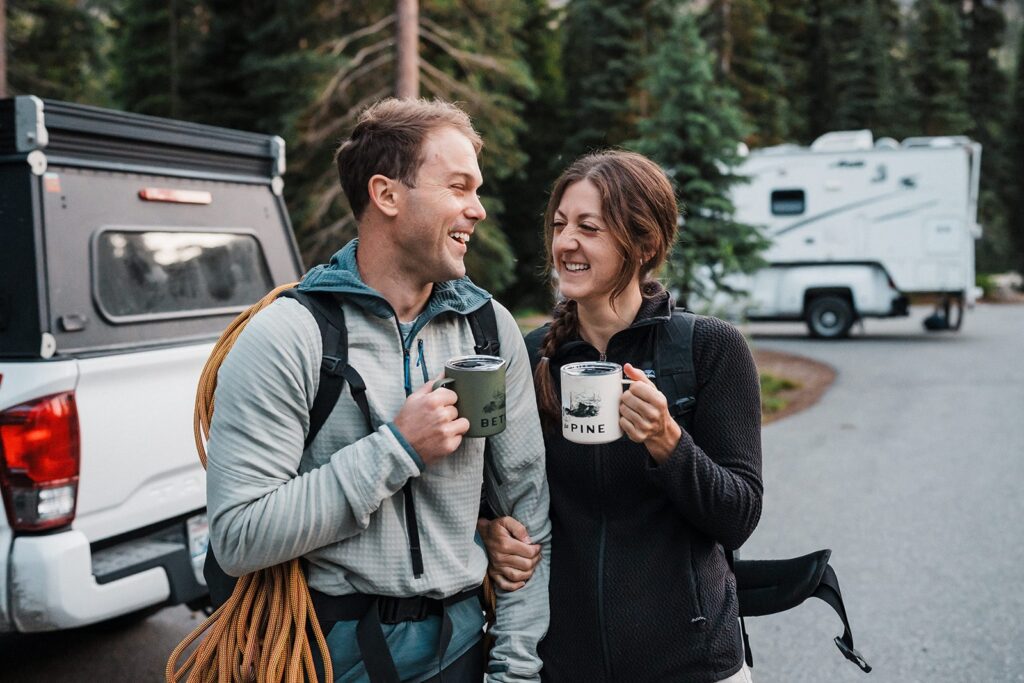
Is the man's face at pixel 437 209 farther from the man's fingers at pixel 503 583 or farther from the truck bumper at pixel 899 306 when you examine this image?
the truck bumper at pixel 899 306

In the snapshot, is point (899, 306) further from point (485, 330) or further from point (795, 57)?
point (795, 57)

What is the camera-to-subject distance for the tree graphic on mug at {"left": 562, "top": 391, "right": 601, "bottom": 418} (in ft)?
6.30

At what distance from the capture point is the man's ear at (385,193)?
6.37 ft

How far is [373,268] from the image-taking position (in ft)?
6.52

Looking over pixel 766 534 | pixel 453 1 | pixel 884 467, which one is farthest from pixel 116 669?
pixel 453 1

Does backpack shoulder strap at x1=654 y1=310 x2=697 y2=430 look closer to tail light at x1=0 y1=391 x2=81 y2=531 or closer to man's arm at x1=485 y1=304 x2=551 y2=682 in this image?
man's arm at x1=485 y1=304 x2=551 y2=682

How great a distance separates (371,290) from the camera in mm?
1837

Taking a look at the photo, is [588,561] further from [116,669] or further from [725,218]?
[725,218]

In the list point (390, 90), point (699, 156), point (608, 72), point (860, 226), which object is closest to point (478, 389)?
point (699, 156)

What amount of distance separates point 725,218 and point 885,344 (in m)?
6.68

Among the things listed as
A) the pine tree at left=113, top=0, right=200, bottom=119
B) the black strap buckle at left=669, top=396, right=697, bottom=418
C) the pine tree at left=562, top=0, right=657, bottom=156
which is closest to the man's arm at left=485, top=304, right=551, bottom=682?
the black strap buckle at left=669, top=396, right=697, bottom=418

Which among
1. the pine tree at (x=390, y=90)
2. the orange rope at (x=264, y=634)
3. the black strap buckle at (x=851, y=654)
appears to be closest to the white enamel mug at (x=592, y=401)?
the orange rope at (x=264, y=634)

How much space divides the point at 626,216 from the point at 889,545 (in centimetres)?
464

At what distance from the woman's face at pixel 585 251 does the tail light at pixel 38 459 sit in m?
2.07
